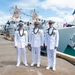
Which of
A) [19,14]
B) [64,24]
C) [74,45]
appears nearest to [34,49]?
[74,45]

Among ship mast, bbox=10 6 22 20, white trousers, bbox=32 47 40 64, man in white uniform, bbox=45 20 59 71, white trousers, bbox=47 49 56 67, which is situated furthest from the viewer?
ship mast, bbox=10 6 22 20

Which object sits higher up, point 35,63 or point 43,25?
point 43,25

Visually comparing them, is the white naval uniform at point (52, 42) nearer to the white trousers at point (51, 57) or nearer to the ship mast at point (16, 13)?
the white trousers at point (51, 57)

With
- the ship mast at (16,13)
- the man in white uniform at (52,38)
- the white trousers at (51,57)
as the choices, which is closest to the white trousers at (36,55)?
the white trousers at (51,57)

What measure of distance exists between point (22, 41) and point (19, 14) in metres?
25.0

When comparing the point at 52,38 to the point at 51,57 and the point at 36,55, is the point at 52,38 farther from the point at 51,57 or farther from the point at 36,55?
the point at 36,55

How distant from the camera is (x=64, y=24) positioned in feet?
65.5

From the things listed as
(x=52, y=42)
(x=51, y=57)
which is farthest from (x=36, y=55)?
(x=52, y=42)

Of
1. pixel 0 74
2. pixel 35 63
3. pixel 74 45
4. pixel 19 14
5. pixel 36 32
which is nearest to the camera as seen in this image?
pixel 0 74

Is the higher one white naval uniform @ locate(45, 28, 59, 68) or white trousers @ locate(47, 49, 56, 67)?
white naval uniform @ locate(45, 28, 59, 68)

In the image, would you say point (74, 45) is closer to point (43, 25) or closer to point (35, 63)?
point (43, 25)

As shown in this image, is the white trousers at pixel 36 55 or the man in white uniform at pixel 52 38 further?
the white trousers at pixel 36 55

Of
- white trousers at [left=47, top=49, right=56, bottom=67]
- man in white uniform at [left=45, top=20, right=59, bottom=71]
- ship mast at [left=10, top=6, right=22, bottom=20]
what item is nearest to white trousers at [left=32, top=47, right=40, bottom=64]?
white trousers at [left=47, top=49, right=56, bottom=67]

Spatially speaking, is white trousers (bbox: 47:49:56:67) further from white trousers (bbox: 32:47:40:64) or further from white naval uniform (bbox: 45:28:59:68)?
white trousers (bbox: 32:47:40:64)
